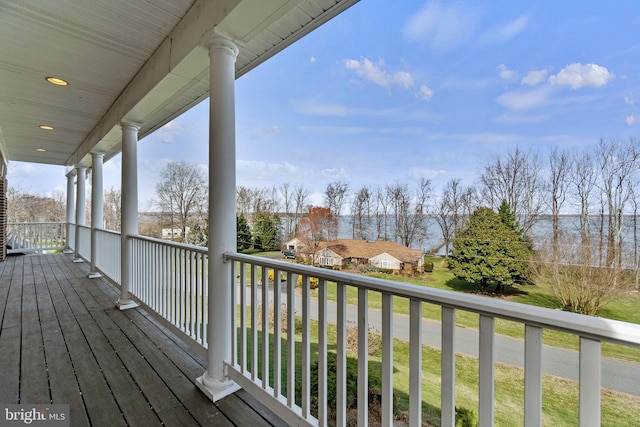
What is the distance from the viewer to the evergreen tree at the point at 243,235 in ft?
6.80

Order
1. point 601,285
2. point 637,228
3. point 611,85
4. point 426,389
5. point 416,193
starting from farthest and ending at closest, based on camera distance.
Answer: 1. point 416,193
2. point 611,85
3. point 426,389
4. point 637,228
5. point 601,285

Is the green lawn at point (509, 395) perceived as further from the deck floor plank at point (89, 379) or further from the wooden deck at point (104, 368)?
the deck floor plank at point (89, 379)

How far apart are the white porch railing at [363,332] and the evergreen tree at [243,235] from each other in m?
0.17

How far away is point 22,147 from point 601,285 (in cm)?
865

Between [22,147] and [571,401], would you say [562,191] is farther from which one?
[22,147]

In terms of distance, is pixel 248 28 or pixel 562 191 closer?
pixel 562 191

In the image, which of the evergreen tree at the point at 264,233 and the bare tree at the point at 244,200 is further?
the bare tree at the point at 244,200

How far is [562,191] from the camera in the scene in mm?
1623

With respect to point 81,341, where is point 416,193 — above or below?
above

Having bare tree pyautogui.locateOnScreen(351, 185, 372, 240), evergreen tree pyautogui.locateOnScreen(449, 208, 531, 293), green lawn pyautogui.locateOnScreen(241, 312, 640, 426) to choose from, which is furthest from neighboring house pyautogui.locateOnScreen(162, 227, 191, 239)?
A: evergreen tree pyautogui.locateOnScreen(449, 208, 531, 293)

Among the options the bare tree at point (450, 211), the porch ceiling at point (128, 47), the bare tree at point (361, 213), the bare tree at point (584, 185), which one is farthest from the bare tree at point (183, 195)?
the bare tree at point (584, 185)

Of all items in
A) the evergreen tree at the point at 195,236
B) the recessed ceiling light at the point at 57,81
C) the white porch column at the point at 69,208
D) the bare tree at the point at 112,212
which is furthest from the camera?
the white porch column at the point at 69,208

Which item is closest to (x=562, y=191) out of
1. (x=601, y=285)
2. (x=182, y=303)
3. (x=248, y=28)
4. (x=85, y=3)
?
(x=601, y=285)

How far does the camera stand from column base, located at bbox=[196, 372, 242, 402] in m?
1.81
